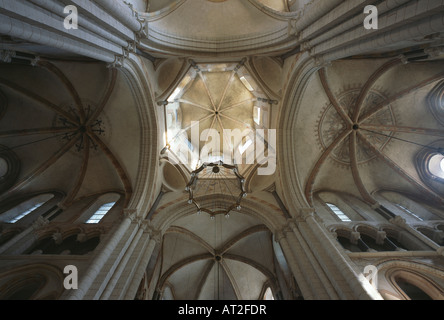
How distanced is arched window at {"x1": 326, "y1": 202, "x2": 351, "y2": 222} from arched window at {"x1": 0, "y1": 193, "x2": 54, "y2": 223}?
14166 millimetres

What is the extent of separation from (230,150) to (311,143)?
6177 mm

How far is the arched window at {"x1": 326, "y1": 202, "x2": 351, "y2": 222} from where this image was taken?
31.5 ft

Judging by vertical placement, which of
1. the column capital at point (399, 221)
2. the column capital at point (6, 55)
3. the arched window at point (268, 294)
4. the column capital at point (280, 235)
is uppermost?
the column capital at point (6, 55)

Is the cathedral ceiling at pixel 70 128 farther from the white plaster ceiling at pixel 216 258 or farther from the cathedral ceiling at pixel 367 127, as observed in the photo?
the cathedral ceiling at pixel 367 127

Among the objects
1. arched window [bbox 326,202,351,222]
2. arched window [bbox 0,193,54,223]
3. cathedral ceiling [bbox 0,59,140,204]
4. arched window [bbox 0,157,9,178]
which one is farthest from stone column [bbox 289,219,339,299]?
arched window [bbox 0,157,9,178]

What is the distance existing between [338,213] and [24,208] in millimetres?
14884

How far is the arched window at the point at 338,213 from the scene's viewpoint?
31.5 ft

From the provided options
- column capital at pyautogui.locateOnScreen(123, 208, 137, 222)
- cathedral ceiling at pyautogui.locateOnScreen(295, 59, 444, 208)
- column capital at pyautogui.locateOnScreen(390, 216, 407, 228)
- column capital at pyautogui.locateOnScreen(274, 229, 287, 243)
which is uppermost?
cathedral ceiling at pyautogui.locateOnScreen(295, 59, 444, 208)

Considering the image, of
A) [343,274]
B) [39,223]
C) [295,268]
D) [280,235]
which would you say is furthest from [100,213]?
[343,274]

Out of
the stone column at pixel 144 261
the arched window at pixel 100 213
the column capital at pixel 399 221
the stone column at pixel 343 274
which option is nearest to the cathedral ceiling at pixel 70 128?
the arched window at pixel 100 213

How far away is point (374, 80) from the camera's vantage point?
9906 mm

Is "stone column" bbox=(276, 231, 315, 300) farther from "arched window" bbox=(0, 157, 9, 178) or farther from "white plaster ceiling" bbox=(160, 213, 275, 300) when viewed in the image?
"arched window" bbox=(0, 157, 9, 178)

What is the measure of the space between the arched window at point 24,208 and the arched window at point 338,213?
46.5 ft

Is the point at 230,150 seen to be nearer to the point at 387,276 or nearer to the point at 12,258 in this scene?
the point at 387,276
